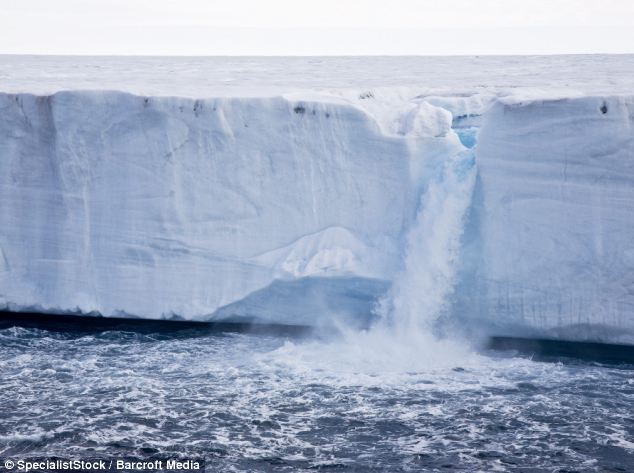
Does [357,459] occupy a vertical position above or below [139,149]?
below

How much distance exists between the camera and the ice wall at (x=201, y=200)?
27.5 feet

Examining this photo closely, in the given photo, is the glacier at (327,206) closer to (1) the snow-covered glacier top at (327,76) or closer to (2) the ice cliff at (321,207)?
(2) the ice cliff at (321,207)

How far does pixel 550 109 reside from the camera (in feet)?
25.8

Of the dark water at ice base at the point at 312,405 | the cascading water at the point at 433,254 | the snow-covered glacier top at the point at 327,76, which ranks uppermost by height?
the snow-covered glacier top at the point at 327,76

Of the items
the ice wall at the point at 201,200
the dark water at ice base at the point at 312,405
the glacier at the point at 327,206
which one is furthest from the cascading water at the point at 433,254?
the dark water at ice base at the point at 312,405

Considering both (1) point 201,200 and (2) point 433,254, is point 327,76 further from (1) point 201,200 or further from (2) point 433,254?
(2) point 433,254

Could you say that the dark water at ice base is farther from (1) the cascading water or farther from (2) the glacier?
(2) the glacier

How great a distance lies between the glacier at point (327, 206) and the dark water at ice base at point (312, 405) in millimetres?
477

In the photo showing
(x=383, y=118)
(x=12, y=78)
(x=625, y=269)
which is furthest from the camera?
(x=12, y=78)

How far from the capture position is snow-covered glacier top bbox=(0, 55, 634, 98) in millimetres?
9188

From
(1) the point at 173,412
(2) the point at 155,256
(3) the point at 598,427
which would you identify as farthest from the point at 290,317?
(3) the point at 598,427

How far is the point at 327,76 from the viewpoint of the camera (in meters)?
11.5

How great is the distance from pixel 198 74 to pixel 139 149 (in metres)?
3.76

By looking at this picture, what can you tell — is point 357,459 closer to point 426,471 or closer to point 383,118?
point 426,471
